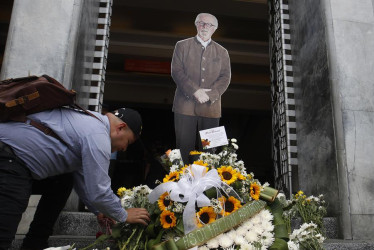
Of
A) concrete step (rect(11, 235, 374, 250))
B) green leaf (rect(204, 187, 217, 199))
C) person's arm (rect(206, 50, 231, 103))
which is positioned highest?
person's arm (rect(206, 50, 231, 103))

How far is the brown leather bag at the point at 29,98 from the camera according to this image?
7.12 feet

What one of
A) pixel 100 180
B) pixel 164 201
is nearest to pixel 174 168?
pixel 164 201

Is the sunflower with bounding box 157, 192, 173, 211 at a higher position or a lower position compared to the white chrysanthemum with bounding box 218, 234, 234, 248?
higher

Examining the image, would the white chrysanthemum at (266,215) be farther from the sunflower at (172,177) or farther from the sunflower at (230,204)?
the sunflower at (172,177)

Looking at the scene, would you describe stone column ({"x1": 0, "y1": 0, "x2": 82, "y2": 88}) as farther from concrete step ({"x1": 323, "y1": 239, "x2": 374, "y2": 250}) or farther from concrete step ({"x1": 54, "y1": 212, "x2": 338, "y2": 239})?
concrete step ({"x1": 323, "y1": 239, "x2": 374, "y2": 250})

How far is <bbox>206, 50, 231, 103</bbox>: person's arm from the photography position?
5.59 metres

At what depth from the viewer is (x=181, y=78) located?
223 inches

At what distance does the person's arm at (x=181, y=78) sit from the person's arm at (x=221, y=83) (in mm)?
264

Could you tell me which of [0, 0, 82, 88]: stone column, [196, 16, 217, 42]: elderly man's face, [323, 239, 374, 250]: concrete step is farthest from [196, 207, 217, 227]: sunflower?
[196, 16, 217, 42]: elderly man's face

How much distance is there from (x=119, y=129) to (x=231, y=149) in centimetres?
119

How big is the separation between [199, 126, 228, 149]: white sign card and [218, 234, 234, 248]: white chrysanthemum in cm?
307

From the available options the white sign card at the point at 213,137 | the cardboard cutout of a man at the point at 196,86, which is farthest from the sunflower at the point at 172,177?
the cardboard cutout of a man at the point at 196,86

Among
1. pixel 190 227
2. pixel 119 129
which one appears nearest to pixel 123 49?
pixel 119 129

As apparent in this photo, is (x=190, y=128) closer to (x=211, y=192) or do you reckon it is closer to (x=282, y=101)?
(x=282, y=101)
